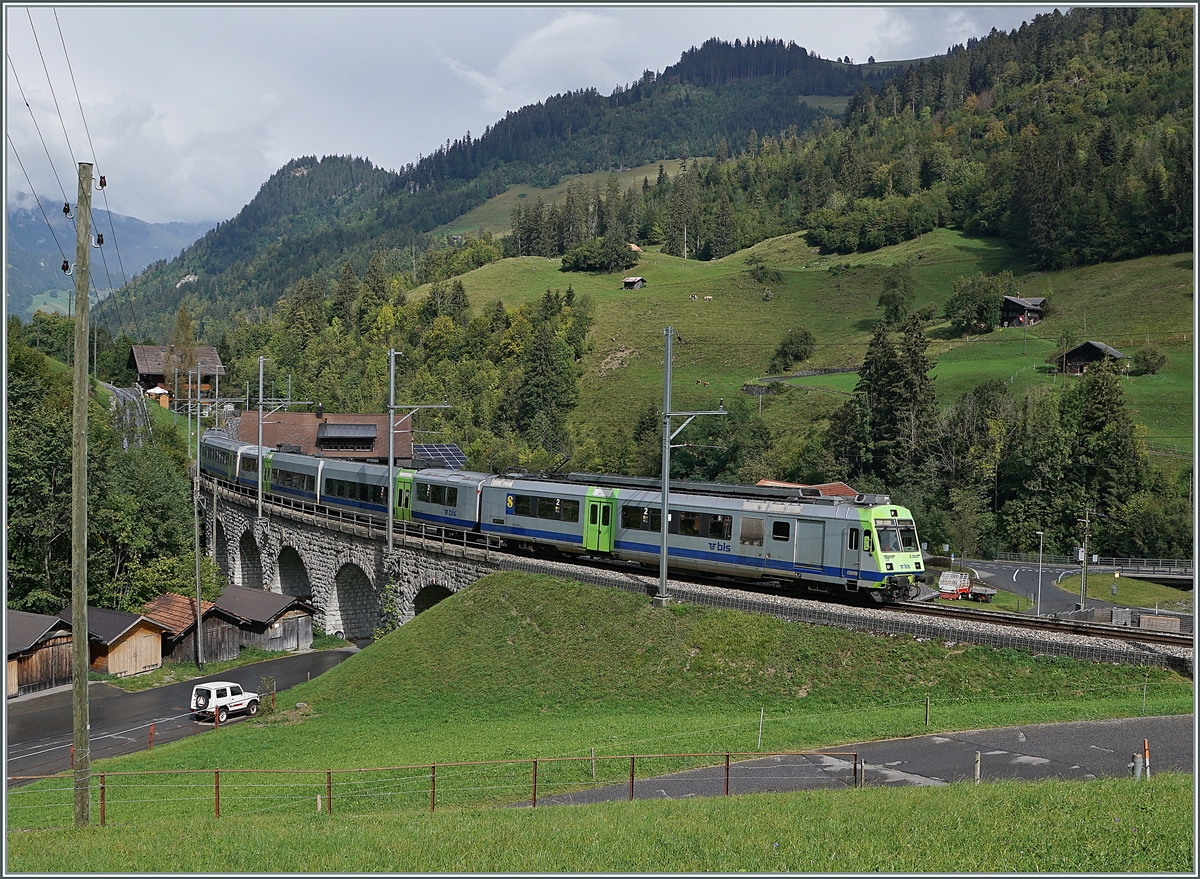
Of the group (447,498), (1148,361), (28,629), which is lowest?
(28,629)

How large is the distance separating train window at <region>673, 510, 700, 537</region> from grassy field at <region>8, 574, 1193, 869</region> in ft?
10.7

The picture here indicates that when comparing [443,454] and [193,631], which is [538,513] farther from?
[443,454]

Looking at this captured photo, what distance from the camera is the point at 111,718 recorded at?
3344cm

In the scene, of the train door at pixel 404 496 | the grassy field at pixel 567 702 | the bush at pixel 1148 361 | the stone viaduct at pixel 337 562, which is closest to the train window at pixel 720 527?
the grassy field at pixel 567 702

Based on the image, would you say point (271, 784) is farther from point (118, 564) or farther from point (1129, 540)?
point (1129, 540)

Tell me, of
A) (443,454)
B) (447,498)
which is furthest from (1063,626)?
(443,454)

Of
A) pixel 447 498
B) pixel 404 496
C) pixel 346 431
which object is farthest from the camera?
pixel 346 431

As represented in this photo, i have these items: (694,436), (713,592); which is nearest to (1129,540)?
(694,436)

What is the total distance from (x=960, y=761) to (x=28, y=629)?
121ft

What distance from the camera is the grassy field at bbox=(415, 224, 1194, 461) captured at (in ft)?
286

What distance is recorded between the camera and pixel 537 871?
11398mm

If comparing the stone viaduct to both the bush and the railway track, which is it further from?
the bush

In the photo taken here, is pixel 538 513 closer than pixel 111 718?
No

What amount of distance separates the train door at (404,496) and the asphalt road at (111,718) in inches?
306
